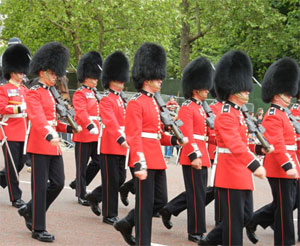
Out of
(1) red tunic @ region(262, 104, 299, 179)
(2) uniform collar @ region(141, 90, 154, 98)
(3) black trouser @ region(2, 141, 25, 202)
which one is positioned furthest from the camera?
(3) black trouser @ region(2, 141, 25, 202)

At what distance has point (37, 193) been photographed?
21.3 ft

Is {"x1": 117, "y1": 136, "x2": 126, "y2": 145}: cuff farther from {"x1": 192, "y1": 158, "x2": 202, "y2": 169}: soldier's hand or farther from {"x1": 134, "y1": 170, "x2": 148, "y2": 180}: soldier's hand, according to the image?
{"x1": 134, "y1": 170, "x2": 148, "y2": 180}: soldier's hand

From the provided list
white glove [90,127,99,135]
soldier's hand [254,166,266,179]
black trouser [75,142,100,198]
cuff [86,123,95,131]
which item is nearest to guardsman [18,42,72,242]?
white glove [90,127,99,135]

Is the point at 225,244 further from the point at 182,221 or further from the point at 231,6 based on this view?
the point at 231,6

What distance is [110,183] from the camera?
7535 mm

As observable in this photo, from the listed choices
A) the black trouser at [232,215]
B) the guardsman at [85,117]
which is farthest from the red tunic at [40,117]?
the black trouser at [232,215]

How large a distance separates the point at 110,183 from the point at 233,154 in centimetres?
231

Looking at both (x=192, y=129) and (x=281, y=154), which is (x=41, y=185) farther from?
(x=281, y=154)

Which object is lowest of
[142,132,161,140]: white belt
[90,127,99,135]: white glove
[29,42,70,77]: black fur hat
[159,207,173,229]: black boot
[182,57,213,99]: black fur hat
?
[159,207,173,229]: black boot

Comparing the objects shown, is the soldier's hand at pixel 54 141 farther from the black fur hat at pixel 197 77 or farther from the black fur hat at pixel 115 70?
the black fur hat at pixel 115 70

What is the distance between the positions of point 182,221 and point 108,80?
6.05 ft

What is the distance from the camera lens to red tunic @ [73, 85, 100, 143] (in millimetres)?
8219

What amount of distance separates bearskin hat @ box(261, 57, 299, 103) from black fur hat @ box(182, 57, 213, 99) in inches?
30.5

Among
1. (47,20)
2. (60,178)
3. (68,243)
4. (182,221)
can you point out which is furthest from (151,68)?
(47,20)
